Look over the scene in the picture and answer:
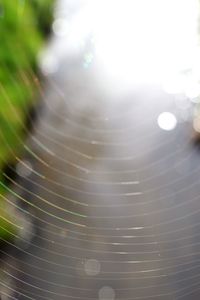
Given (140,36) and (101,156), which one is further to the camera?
(140,36)

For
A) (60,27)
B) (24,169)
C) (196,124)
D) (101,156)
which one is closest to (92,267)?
(24,169)

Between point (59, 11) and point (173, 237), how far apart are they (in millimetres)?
3779

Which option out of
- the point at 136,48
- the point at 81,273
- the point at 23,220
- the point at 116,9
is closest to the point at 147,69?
the point at 136,48

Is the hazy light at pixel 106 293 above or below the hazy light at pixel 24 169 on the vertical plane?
below

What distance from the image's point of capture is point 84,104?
10.9ft

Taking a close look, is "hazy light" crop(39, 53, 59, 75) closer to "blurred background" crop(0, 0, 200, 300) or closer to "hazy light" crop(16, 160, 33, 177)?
"blurred background" crop(0, 0, 200, 300)

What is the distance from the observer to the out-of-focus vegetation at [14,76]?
2.26 m

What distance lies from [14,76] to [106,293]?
136 cm

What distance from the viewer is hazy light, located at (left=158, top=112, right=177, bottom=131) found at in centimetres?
291

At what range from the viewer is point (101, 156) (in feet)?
8.66

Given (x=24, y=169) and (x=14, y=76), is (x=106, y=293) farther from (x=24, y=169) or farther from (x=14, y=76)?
(x=14, y=76)

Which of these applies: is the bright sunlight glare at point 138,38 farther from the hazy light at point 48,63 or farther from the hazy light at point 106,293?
the hazy light at point 106,293

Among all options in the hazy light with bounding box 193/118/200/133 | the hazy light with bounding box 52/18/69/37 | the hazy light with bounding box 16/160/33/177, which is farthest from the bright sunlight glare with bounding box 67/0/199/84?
the hazy light with bounding box 16/160/33/177

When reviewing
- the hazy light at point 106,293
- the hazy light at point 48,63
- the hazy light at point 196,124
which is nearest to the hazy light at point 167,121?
the hazy light at point 196,124
